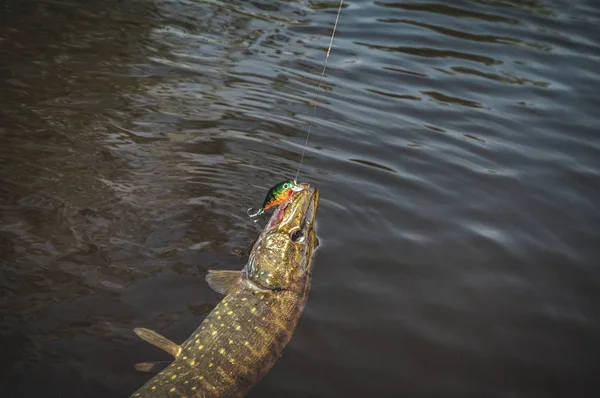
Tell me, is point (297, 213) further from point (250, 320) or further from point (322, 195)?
point (322, 195)

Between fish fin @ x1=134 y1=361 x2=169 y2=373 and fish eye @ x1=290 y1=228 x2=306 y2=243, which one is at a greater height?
fish eye @ x1=290 y1=228 x2=306 y2=243

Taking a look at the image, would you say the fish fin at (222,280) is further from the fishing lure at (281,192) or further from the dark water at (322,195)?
the fishing lure at (281,192)

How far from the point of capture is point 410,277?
4926mm

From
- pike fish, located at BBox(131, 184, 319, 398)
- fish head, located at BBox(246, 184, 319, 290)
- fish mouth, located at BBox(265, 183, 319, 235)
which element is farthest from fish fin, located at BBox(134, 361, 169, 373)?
fish mouth, located at BBox(265, 183, 319, 235)

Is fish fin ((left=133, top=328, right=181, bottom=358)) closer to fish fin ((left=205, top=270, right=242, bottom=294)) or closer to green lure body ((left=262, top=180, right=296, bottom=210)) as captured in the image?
fish fin ((left=205, top=270, right=242, bottom=294))

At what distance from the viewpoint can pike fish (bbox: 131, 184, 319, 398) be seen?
3.45 m

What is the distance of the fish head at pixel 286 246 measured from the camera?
4.34m

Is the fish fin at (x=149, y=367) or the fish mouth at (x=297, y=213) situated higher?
the fish mouth at (x=297, y=213)

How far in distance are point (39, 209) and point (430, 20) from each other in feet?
29.9

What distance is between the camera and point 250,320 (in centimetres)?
390

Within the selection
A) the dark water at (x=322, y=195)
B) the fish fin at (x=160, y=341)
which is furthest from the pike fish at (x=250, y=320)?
the dark water at (x=322, y=195)

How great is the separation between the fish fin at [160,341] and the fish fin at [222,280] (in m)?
0.64

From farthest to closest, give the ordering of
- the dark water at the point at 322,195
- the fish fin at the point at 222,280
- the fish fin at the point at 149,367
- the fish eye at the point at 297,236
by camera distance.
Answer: the fish eye at the point at 297,236 → the fish fin at the point at 222,280 → the dark water at the point at 322,195 → the fish fin at the point at 149,367

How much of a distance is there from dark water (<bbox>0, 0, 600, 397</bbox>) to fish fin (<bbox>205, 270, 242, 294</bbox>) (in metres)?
0.18
